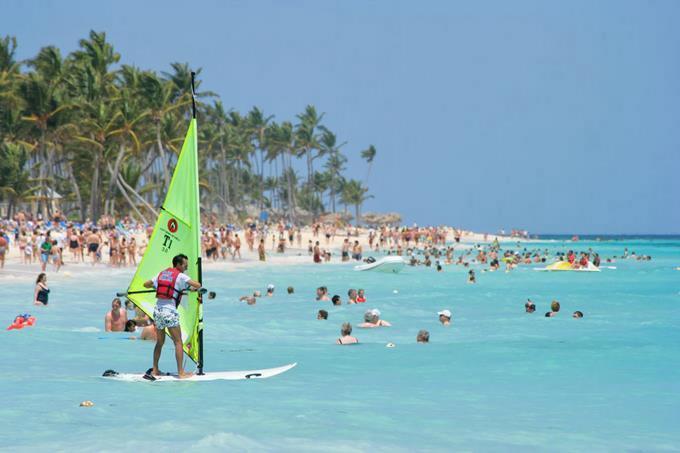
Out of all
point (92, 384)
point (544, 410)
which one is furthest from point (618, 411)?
point (92, 384)

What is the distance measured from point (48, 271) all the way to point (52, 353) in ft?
72.4

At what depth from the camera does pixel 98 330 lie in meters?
22.0

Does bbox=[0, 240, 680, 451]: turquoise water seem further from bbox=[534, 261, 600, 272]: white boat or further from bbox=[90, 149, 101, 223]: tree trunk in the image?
bbox=[90, 149, 101, 223]: tree trunk

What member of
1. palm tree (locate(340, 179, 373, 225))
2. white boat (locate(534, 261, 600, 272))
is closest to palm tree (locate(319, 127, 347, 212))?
palm tree (locate(340, 179, 373, 225))

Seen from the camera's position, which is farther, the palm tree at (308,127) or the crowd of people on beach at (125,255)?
the palm tree at (308,127)

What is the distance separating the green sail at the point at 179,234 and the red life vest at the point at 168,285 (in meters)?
0.39

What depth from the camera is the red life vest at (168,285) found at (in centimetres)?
1273

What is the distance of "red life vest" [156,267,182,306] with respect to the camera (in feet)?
41.8

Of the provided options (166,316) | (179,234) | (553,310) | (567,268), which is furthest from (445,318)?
(567,268)

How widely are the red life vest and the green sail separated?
0.39 m

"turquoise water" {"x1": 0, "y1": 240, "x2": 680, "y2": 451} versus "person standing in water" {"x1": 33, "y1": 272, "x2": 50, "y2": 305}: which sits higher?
"person standing in water" {"x1": 33, "y1": 272, "x2": 50, "y2": 305}

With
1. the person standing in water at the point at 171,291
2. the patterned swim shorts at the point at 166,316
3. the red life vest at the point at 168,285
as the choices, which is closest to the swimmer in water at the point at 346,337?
the person standing in water at the point at 171,291

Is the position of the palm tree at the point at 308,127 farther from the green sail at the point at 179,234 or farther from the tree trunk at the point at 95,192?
the green sail at the point at 179,234

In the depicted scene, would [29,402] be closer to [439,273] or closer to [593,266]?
[439,273]
